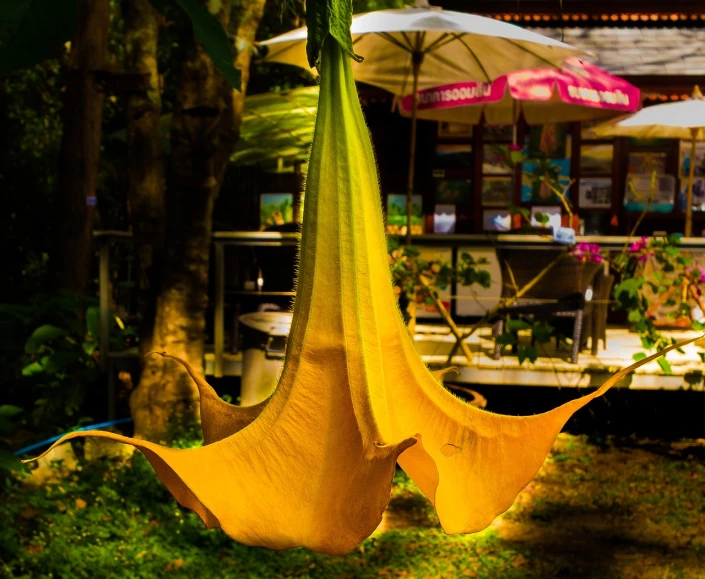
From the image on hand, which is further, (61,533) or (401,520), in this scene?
(401,520)

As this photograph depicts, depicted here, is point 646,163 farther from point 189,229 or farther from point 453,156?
point 189,229

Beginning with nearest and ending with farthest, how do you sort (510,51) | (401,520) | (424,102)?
(401,520) < (510,51) < (424,102)

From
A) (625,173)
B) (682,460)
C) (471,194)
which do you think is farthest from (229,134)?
(625,173)

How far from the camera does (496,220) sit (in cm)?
991

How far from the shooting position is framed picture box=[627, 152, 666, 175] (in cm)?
984

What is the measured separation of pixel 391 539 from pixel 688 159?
703 cm

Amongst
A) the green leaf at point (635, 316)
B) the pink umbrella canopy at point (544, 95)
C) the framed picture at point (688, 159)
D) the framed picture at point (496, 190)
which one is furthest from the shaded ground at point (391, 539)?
the framed picture at point (688, 159)

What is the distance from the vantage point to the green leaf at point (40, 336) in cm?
535

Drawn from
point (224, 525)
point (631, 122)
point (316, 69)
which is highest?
point (631, 122)

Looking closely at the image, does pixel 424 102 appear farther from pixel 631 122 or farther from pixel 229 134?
pixel 229 134

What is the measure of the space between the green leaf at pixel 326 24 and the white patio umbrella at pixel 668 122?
25.2 ft

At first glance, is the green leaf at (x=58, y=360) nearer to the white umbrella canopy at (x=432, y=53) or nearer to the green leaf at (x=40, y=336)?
the green leaf at (x=40, y=336)

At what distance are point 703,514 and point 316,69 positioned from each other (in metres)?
5.17

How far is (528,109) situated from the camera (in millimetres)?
8422
